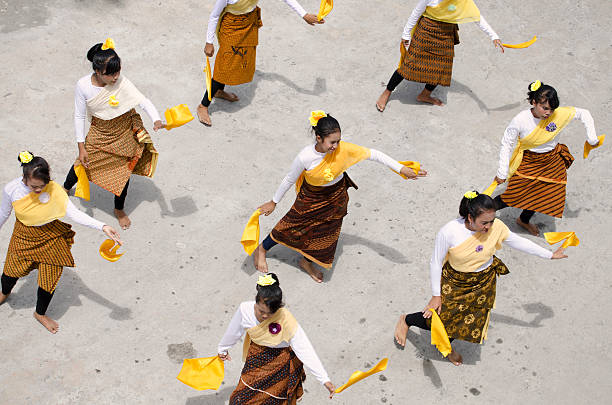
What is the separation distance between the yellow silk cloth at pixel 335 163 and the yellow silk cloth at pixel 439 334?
104 cm

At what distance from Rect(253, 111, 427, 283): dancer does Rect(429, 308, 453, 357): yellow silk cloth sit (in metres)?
0.90

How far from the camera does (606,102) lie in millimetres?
7465

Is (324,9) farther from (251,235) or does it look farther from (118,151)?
(251,235)

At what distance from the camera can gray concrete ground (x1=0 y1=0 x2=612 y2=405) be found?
5.05 metres

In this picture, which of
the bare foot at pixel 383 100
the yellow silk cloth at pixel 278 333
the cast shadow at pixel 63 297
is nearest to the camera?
the yellow silk cloth at pixel 278 333

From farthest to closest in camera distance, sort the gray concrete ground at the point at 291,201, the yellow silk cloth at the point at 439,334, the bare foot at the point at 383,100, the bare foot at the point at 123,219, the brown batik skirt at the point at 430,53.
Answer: the bare foot at the point at 383,100 < the brown batik skirt at the point at 430,53 < the bare foot at the point at 123,219 < the gray concrete ground at the point at 291,201 < the yellow silk cloth at the point at 439,334

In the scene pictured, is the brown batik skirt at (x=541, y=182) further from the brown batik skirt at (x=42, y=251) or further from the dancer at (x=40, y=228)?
the brown batik skirt at (x=42, y=251)

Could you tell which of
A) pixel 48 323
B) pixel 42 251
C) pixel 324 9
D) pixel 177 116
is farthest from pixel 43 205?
pixel 324 9

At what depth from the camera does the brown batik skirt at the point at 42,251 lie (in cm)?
482

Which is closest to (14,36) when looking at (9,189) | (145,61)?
(145,61)

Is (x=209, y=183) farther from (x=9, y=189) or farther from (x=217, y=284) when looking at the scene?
(x=9, y=189)

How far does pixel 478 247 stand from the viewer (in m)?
4.62

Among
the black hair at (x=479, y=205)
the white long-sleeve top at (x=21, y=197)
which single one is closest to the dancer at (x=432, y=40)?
the black hair at (x=479, y=205)

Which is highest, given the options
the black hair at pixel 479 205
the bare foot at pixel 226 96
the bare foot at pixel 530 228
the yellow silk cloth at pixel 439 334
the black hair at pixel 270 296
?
the black hair at pixel 479 205
